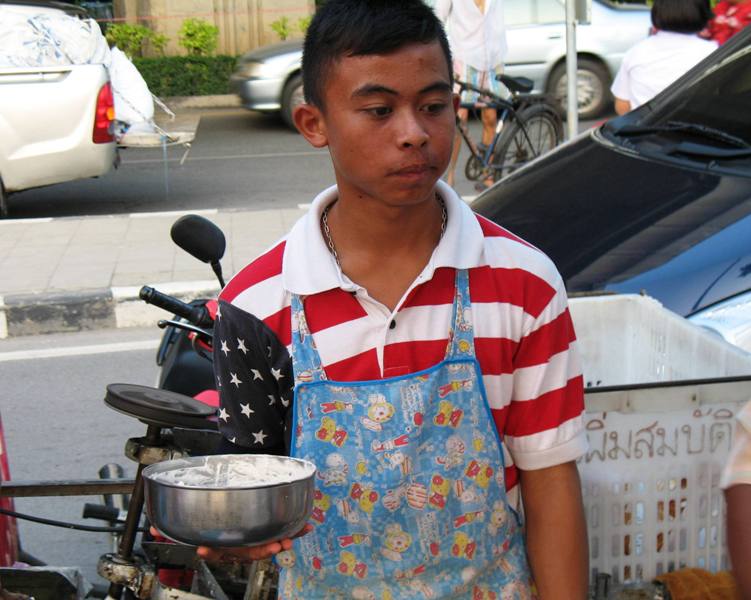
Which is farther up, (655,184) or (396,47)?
(396,47)

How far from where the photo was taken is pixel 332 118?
1863mm

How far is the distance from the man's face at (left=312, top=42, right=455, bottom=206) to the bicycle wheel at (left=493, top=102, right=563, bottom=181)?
339 inches

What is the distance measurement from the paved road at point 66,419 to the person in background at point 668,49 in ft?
10.1

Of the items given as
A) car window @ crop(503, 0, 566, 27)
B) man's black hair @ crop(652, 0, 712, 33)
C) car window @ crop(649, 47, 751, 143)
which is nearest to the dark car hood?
car window @ crop(649, 47, 751, 143)

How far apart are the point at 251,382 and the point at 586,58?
559 inches

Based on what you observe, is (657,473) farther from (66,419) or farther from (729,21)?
(729,21)

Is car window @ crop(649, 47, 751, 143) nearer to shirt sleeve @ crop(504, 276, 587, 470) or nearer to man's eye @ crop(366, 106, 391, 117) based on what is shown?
shirt sleeve @ crop(504, 276, 587, 470)

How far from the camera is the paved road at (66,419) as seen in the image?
445 cm

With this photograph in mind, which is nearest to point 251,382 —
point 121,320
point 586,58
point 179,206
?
point 121,320

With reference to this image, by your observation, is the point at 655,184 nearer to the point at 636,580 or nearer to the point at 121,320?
the point at 636,580

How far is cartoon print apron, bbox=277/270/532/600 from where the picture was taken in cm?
178

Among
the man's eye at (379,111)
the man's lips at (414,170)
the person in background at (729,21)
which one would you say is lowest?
the person in background at (729,21)

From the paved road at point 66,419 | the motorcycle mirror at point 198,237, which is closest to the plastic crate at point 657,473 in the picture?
the motorcycle mirror at point 198,237

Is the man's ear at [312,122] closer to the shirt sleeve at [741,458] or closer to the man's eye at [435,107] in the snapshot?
the man's eye at [435,107]
